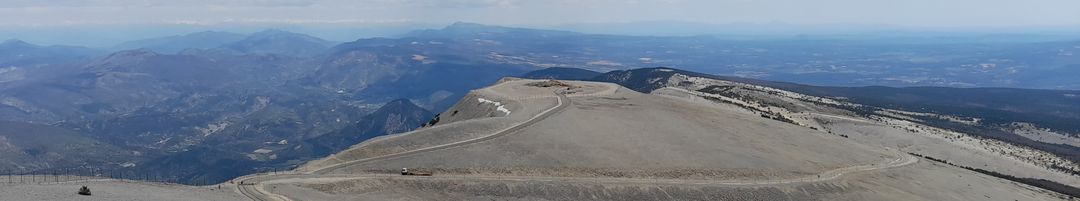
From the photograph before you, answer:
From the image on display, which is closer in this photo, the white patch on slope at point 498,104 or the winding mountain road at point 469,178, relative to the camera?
the winding mountain road at point 469,178

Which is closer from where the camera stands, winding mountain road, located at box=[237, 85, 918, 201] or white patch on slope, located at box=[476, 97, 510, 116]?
winding mountain road, located at box=[237, 85, 918, 201]

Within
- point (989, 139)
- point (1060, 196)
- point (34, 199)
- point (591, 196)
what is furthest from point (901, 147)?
point (34, 199)

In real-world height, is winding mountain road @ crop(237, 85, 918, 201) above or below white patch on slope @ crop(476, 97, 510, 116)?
below

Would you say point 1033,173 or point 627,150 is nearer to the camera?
point 627,150

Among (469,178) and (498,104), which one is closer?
(469,178)

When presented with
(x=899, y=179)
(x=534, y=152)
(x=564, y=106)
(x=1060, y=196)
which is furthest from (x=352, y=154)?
(x=1060, y=196)

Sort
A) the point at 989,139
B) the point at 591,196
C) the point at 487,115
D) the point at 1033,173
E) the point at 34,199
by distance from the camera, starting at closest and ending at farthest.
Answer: the point at 34,199
the point at 591,196
the point at 1033,173
the point at 487,115
the point at 989,139

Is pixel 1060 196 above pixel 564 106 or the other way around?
the other way around

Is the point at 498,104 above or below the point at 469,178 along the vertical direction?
above

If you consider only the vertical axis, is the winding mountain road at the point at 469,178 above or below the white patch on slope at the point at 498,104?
below

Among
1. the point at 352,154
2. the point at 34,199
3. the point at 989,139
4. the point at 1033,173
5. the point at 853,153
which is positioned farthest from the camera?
the point at 989,139

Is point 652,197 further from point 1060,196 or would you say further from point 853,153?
point 1060,196
